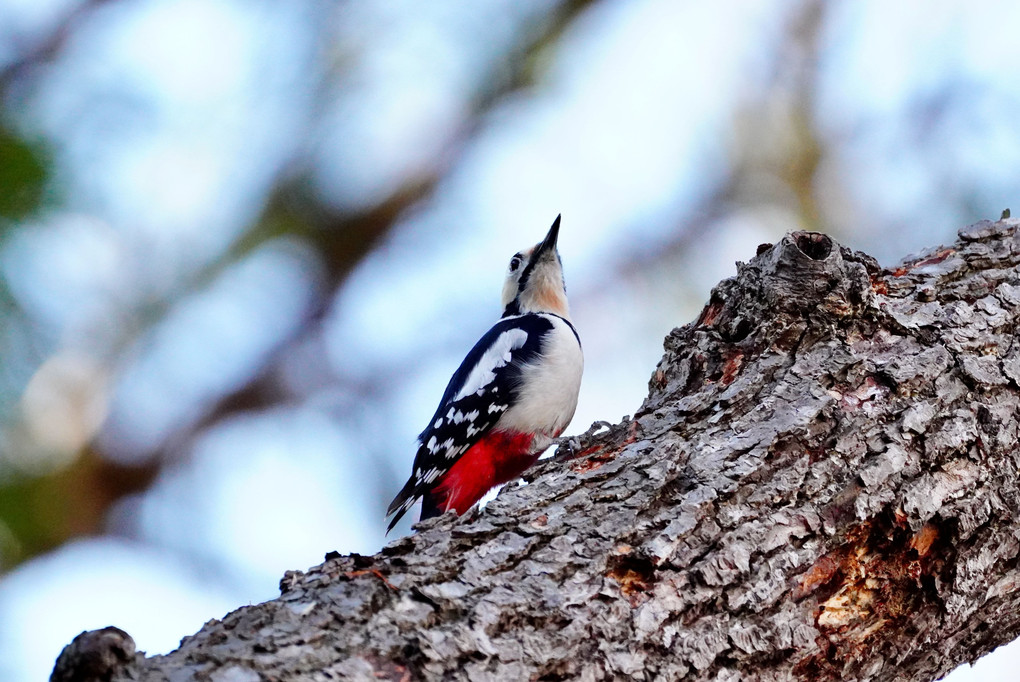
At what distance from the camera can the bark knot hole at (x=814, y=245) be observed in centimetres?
229

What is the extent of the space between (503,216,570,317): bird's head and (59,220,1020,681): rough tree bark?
221 cm

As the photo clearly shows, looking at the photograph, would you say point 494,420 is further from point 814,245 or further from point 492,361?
point 814,245

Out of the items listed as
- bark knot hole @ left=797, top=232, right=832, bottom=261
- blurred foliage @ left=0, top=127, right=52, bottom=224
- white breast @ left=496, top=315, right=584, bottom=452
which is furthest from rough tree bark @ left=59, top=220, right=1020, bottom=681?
blurred foliage @ left=0, top=127, right=52, bottom=224

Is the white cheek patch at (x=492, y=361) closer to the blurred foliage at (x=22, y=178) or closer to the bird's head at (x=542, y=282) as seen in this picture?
the bird's head at (x=542, y=282)

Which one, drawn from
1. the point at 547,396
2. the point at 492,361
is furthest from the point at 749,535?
the point at 492,361

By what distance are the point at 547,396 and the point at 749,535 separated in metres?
1.89

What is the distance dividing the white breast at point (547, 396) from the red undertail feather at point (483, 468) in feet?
0.16

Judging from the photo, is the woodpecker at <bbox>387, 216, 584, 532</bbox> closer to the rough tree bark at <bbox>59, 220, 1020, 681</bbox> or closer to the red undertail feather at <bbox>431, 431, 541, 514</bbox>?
the red undertail feather at <bbox>431, 431, 541, 514</bbox>

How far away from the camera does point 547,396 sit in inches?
Result: 147

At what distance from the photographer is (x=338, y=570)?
1688 millimetres

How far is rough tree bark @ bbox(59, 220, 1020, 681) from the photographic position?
5.27ft

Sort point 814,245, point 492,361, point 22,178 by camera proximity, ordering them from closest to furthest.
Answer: point 814,245 → point 22,178 → point 492,361

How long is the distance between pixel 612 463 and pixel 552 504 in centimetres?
19

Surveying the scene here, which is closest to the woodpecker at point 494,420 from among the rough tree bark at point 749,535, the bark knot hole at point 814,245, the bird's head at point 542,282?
the bird's head at point 542,282
